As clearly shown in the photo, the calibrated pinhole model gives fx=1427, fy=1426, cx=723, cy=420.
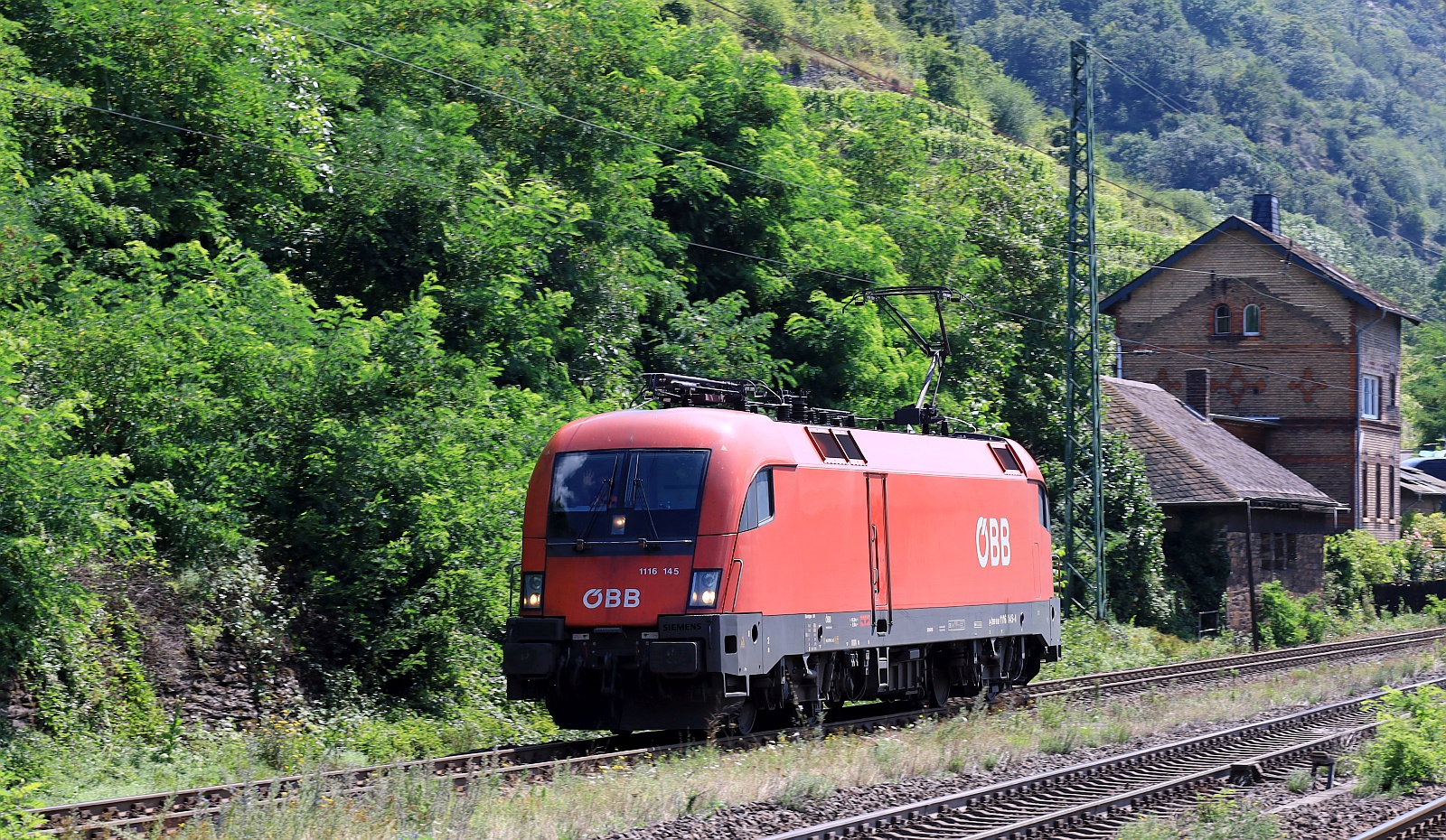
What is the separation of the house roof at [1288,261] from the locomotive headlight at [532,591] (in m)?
37.3

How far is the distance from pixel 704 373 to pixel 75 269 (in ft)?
36.1

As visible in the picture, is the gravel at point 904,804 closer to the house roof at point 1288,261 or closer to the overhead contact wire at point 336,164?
the overhead contact wire at point 336,164

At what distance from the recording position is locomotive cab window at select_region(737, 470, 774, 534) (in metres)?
13.6

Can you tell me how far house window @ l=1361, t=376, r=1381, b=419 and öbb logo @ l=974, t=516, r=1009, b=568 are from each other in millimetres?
34127

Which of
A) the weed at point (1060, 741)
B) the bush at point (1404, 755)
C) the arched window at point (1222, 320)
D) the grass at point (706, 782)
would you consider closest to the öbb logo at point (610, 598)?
the grass at point (706, 782)

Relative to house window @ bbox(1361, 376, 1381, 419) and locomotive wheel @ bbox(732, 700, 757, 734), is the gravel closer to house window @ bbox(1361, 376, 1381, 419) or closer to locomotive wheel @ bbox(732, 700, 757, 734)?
locomotive wheel @ bbox(732, 700, 757, 734)

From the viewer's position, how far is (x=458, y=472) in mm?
16047

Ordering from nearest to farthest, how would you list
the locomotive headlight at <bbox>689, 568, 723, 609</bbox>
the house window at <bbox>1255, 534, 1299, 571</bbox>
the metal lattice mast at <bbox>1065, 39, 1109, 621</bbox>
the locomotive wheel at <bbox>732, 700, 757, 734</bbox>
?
the locomotive headlight at <bbox>689, 568, 723, 609</bbox> < the locomotive wheel at <bbox>732, 700, 757, 734</bbox> < the metal lattice mast at <bbox>1065, 39, 1109, 621</bbox> < the house window at <bbox>1255, 534, 1299, 571</bbox>

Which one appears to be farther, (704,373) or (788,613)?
(704,373)

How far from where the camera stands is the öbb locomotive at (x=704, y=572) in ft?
43.8

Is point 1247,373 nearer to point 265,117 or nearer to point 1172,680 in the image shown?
point 1172,680

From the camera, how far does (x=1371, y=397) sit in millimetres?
49500

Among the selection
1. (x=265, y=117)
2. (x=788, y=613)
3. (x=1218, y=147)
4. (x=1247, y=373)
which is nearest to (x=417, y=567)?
(x=788, y=613)

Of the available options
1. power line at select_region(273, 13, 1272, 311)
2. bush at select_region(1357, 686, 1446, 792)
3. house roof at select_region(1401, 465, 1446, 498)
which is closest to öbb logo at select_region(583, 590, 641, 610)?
bush at select_region(1357, 686, 1446, 792)
